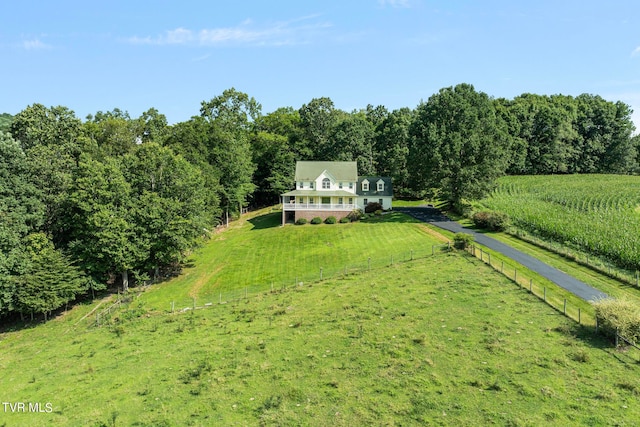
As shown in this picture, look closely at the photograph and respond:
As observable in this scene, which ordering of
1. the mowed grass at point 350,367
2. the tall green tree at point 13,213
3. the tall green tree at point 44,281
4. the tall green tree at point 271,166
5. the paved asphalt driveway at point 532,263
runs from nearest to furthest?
1. the mowed grass at point 350,367
2. the paved asphalt driveway at point 532,263
3. the tall green tree at point 13,213
4. the tall green tree at point 44,281
5. the tall green tree at point 271,166

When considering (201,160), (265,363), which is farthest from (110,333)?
(201,160)

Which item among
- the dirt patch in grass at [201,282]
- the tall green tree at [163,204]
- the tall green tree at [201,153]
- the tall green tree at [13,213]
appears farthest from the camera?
the tall green tree at [201,153]

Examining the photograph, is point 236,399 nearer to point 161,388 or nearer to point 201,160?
point 161,388

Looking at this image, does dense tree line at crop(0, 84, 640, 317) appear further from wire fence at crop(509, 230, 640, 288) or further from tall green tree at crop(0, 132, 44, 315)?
wire fence at crop(509, 230, 640, 288)

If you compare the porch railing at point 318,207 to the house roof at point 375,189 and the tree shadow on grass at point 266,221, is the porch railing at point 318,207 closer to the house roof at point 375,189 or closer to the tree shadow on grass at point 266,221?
the tree shadow on grass at point 266,221

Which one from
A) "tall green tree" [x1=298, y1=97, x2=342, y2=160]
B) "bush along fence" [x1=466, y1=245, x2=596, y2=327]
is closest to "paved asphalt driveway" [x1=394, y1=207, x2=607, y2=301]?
"bush along fence" [x1=466, y1=245, x2=596, y2=327]

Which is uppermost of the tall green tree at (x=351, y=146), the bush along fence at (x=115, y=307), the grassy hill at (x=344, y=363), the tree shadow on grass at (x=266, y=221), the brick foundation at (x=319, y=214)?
the tall green tree at (x=351, y=146)

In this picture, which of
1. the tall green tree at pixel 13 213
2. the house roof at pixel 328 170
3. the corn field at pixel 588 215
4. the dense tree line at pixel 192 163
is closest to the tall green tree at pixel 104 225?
the dense tree line at pixel 192 163
